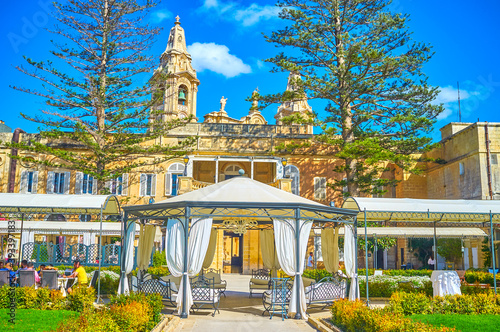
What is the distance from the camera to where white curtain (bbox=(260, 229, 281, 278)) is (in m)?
14.9

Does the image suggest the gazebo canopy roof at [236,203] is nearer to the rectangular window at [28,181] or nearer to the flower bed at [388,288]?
the flower bed at [388,288]

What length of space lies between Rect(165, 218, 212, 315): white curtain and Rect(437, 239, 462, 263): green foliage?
17.9 m

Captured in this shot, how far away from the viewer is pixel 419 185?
26875 millimetres

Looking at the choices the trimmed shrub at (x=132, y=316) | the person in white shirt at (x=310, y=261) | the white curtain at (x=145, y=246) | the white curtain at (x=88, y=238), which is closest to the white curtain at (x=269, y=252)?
the white curtain at (x=145, y=246)

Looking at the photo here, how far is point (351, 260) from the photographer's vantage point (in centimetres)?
1158

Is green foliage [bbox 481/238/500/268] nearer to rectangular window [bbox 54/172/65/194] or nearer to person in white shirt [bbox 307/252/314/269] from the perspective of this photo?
person in white shirt [bbox 307/252/314/269]

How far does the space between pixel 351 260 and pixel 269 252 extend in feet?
12.7

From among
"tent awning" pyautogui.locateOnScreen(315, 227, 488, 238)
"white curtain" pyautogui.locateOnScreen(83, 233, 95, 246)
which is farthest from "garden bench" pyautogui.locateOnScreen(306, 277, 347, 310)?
"white curtain" pyautogui.locateOnScreen(83, 233, 95, 246)

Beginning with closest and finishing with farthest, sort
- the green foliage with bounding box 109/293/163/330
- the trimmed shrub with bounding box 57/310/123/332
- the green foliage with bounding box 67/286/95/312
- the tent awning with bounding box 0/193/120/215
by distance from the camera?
the trimmed shrub with bounding box 57/310/123/332 < the green foliage with bounding box 109/293/163/330 < the green foliage with bounding box 67/286/95/312 < the tent awning with bounding box 0/193/120/215

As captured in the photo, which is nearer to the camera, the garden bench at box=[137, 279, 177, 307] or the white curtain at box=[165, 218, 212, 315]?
the white curtain at box=[165, 218, 212, 315]

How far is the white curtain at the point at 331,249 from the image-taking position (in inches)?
499

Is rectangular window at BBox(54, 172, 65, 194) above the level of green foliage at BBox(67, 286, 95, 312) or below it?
above

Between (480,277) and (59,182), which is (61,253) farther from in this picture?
(480,277)

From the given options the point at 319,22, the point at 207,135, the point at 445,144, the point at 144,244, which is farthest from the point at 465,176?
the point at 144,244
